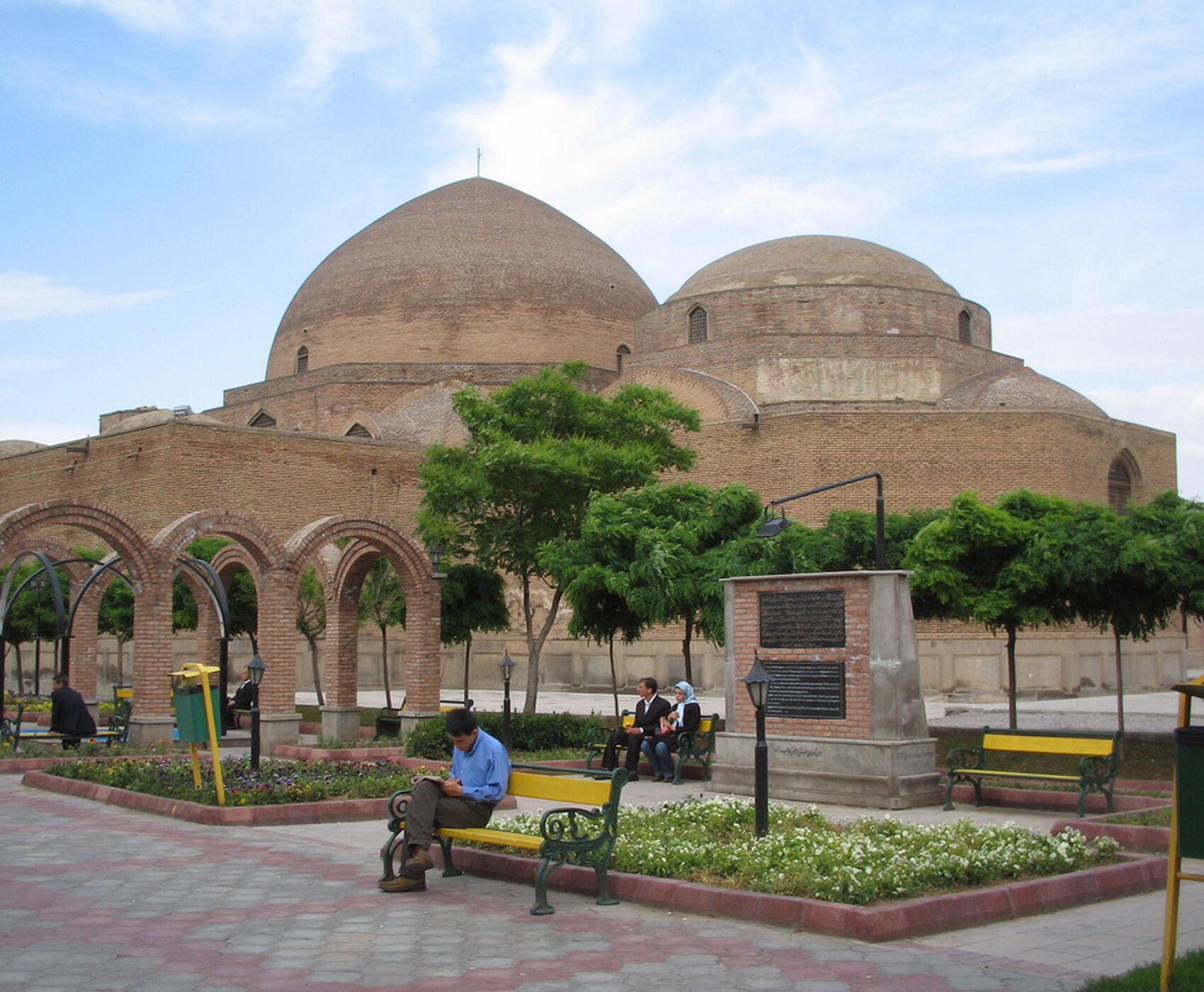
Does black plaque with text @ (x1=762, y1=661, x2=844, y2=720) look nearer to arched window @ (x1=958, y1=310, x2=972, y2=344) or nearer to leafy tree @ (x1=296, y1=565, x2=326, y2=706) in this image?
leafy tree @ (x1=296, y1=565, x2=326, y2=706)

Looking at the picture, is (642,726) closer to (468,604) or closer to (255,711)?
(255,711)

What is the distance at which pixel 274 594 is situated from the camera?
15.1 m

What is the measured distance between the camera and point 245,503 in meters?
28.8

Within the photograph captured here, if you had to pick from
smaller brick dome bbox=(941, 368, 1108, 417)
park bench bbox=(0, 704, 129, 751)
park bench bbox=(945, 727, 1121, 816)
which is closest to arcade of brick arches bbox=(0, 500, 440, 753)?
park bench bbox=(0, 704, 129, 751)

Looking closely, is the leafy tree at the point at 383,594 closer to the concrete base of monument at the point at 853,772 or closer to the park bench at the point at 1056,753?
the concrete base of monument at the point at 853,772

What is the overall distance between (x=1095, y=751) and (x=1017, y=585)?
383 centimetres

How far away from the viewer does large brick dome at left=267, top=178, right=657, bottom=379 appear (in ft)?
129

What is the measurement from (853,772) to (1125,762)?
394cm

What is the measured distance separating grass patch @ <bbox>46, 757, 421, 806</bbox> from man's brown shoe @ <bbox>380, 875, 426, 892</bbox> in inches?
117

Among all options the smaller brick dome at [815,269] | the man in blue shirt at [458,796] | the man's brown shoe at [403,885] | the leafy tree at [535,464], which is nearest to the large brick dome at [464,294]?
the smaller brick dome at [815,269]

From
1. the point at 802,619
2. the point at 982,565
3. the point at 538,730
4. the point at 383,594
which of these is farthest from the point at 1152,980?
the point at 383,594

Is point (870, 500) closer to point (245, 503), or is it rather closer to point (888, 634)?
point (245, 503)

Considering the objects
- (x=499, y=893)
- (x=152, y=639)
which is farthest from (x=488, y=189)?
(x=499, y=893)

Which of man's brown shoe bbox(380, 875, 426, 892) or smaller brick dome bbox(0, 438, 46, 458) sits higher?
smaller brick dome bbox(0, 438, 46, 458)
